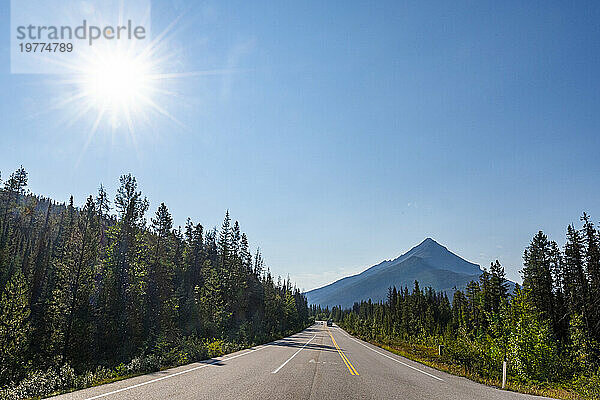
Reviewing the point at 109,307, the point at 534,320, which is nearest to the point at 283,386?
the point at 534,320

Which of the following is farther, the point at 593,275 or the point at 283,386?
the point at 593,275

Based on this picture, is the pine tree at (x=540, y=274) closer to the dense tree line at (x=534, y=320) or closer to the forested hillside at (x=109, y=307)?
the dense tree line at (x=534, y=320)

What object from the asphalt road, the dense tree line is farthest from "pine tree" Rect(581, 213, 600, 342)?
the asphalt road

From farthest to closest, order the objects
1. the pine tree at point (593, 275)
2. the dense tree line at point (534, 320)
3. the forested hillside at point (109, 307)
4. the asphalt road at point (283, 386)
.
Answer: the pine tree at point (593, 275) → the forested hillside at point (109, 307) → the dense tree line at point (534, 320) → the asphalt road at point (283, 386)

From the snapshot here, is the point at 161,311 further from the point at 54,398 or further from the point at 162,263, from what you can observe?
the point at 54,398

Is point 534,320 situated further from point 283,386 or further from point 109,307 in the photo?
point 109,307

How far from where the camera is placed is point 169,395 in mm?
9312

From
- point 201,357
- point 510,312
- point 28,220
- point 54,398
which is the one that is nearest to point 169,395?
point 54,398

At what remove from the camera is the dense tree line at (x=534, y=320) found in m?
19.7

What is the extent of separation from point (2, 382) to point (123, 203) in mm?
14962

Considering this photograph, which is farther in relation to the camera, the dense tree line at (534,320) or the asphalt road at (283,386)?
the dense tree line at (534,320)

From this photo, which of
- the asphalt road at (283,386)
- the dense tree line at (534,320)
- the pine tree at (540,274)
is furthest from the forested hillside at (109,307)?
the pine tree at (540,274)

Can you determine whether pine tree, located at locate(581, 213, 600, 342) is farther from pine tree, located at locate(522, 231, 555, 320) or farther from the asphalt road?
the asphalt road

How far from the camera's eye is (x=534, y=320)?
20.5 m
